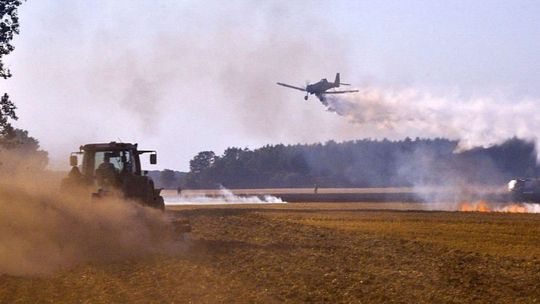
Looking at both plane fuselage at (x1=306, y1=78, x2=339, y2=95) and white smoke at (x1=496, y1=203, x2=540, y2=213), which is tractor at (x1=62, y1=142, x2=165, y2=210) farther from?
plane fuselage at (x1=306, y1=78, x2=339, y2=95)

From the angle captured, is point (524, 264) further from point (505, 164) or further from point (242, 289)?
point (505, 164)

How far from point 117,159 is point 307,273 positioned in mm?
12979

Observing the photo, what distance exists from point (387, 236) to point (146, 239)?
10534 millimetres

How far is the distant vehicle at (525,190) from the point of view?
78.0m

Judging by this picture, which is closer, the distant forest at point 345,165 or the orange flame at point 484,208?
the orange flame at point 484,208

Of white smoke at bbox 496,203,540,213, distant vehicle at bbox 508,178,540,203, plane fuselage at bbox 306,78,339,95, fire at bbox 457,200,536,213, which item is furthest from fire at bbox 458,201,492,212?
plane fuselage at bbox 306,78,339,95

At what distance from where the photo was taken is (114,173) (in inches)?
1196

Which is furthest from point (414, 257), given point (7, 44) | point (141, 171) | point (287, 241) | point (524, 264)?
point (7, 44)

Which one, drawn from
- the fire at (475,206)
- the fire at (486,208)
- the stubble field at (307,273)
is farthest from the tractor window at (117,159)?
the fire at (475,206)

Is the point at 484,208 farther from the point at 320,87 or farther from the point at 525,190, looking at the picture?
the point at 525,190

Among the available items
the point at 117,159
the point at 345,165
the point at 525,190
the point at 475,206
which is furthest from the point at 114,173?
the point at 345,165

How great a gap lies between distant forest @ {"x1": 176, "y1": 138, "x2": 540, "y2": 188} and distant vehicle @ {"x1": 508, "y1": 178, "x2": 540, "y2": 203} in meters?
18.8

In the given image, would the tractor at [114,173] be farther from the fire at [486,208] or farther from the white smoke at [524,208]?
the white smoke at [524,208]

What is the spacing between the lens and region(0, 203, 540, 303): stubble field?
17.4 meters
